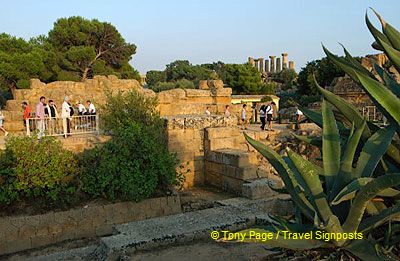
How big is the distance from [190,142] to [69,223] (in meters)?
3.02

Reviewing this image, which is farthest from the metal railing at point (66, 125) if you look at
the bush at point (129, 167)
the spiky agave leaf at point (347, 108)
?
the spiky agave leaf at point (347, 108)

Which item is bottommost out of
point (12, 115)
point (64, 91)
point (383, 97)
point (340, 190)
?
point (340, 190)

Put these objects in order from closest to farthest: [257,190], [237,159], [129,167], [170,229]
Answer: [170,229] → [257,190] → [129,167] → [237,159]

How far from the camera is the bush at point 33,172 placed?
19.1 feet

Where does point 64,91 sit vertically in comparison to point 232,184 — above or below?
above

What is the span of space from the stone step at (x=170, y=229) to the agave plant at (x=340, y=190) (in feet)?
6.86

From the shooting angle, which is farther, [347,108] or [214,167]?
[214,167]

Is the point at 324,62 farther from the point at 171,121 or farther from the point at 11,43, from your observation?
the point at 171,121

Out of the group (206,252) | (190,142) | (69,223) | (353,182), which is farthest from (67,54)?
(353,182)

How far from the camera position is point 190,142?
7.90 m

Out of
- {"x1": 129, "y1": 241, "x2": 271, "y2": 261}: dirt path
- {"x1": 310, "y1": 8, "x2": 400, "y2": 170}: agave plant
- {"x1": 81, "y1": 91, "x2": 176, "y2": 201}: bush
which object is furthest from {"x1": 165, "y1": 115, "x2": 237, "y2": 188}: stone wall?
{"x1": 310, "y1": 8, "x2": 400, "y2": 170}: agave plant

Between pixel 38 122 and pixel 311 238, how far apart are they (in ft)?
29.8

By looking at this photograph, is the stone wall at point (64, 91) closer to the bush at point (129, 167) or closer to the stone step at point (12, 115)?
the stone step at point (12, 115)

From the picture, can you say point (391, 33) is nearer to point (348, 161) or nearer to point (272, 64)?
point (348, 161)
